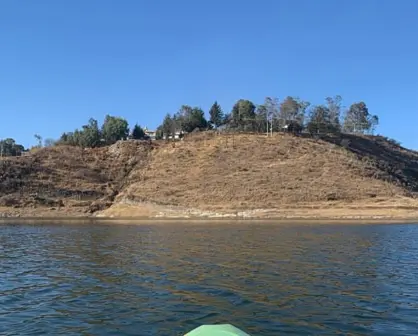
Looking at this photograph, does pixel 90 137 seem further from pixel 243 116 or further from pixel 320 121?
pixel 320 121

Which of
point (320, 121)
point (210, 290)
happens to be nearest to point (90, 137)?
point (320, 121)

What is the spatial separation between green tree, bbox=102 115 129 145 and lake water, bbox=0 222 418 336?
135958 millimetres

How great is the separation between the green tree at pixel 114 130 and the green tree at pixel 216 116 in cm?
3201

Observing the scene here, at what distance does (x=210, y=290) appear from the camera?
2195 centimetres

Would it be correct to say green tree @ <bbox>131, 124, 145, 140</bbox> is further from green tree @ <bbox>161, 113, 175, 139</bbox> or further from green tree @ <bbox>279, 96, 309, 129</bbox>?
green tree @ <bbox>279, 96, 309, 129</bbox>

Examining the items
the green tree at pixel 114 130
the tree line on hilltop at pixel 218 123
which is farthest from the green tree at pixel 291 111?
the green tree at pixel 114 130

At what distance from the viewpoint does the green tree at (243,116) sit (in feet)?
569

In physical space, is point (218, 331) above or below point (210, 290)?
above

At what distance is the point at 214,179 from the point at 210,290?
333ft

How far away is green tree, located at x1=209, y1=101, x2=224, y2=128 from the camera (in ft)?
591

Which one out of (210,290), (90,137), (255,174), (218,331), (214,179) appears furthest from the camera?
(90,137)

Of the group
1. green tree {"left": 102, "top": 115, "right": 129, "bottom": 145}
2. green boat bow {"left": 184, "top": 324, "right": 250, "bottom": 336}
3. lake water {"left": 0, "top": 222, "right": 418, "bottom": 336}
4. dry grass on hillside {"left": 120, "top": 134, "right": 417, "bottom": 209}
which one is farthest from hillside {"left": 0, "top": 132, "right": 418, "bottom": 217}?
green boat bow {"left": 184, "top": 324, "right": 250, "bottom": 336}

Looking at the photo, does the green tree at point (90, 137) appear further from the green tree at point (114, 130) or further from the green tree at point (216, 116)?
the green tree at point (216, 116)

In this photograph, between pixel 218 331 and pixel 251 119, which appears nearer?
pixel 218 331
